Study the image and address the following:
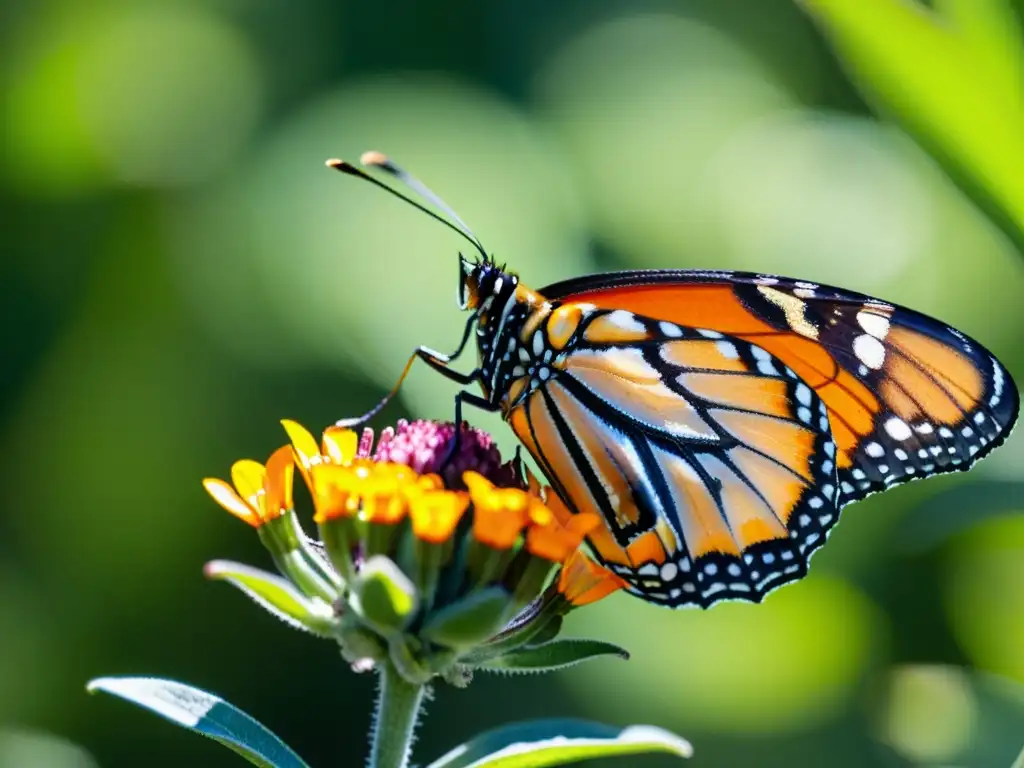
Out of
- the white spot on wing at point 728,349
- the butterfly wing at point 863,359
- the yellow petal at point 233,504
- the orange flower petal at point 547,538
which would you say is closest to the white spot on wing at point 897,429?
the butterfly wing at point 863,359

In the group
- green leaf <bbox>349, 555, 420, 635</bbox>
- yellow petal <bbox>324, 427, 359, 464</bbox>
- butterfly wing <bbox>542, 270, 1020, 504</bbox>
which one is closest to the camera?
green leaf <bbox>349, 555, 420, 635</bbox>

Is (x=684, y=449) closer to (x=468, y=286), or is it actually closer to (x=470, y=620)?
(x=468, y=286)

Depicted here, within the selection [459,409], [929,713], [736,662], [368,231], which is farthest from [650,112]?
[459,409]

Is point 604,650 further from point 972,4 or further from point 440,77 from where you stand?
point 440,77

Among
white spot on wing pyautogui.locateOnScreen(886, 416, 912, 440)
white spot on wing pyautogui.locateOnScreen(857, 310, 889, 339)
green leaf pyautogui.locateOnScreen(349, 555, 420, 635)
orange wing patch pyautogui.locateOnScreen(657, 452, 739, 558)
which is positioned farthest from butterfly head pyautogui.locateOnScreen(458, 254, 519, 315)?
green leaf pyautogui.locateOnScreen(349, 555, 420, 635)

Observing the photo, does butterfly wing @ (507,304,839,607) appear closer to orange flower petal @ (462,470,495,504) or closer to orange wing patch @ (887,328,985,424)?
orange wing patch @ (887,328,985,424)

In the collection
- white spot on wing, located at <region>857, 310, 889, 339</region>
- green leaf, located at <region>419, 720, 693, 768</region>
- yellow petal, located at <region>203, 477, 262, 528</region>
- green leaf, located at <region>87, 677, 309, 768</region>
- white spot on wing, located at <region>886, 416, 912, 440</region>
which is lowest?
green leaf, located at <region>87, 677, 309, 768</region>

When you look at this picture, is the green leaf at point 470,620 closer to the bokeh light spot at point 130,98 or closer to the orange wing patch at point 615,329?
the orange wing patch at point 615,329

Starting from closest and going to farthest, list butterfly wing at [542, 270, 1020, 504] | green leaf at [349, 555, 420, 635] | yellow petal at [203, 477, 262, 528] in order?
green leaf at [349, 555, 420, 635] → yellow petal at [203, 477, 262, 528] → butterfly wing at [542, 270, 1020, 504]

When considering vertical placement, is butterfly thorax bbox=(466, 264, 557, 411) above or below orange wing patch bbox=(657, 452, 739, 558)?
above
